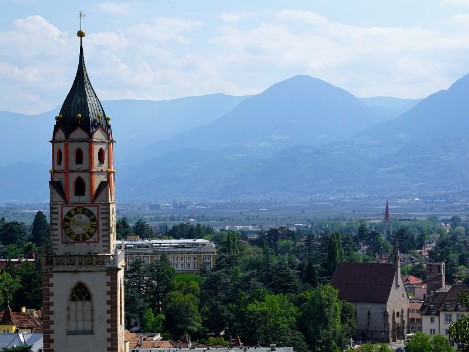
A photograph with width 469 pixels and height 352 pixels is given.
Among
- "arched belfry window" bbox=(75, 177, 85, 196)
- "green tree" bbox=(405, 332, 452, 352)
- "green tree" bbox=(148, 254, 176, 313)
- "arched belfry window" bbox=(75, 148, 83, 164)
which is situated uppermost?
"arched belfry window" bbox=(75, 148, 83, 164)

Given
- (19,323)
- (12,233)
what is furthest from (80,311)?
(12,233)

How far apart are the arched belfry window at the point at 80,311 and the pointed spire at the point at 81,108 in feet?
14.1

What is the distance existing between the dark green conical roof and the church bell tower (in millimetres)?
27

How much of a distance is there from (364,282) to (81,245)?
227ft

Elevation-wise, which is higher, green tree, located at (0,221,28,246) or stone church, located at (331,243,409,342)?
green tree, located at (0,221,28,246)

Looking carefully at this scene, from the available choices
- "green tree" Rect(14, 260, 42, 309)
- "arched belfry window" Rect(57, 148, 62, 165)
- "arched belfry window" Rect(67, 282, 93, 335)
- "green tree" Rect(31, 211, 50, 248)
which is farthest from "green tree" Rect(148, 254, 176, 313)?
"arched belfry window" Rect(57, 148, 62, 165)

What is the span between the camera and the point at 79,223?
106 feet

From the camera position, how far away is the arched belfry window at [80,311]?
32.7 meters

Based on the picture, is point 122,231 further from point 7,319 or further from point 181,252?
point 7,319

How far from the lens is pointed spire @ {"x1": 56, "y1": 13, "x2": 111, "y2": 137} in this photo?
32719 mm

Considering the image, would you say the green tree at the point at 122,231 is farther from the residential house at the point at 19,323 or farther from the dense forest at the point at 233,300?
the residential house at the point at 19,323

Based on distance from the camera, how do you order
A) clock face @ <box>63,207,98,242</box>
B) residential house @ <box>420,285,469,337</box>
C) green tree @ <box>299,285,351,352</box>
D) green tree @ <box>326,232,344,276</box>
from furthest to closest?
green tree @ <box>326,232,344,276</box>, residential house @ <box>420,285,469,337</box>, green tree @ <box>299,285,351,352</box>, clock face @ <box>63,207,98,242</box>

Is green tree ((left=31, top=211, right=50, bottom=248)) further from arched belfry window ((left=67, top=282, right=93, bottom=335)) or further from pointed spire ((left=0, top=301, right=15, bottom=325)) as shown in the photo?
arched belfry window ((left=67, top=282, right=93, bottom=335))

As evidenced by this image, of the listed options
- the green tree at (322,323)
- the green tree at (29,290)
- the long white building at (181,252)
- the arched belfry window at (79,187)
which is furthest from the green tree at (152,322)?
the arched belfry window at (79,187)
